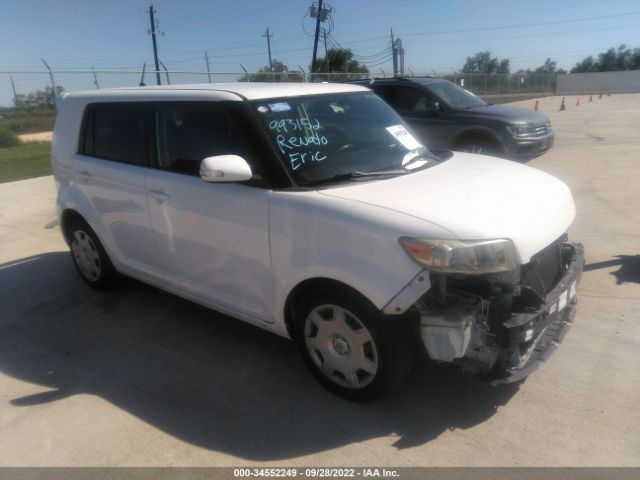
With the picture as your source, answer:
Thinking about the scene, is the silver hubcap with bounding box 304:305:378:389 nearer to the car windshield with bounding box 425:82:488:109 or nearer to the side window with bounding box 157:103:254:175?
the side window with bounding box 157:103:254:175

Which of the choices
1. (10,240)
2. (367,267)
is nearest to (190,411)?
(367,267)

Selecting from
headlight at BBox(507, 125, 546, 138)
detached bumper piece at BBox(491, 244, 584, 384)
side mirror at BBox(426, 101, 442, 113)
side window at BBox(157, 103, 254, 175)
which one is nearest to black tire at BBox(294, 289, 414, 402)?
detached bumper piece at BBox(491, 244, 584, 384)

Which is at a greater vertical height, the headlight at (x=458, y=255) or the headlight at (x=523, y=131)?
the headlight at (x=458, y=255)

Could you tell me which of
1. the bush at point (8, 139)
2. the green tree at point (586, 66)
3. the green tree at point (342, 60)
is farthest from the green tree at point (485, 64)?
the bush at point (8, 139)

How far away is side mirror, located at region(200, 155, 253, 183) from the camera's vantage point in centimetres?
300

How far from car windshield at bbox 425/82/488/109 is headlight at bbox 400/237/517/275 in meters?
7.24

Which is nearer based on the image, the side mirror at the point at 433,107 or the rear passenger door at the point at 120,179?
the rear passenger door at the point at 120,179

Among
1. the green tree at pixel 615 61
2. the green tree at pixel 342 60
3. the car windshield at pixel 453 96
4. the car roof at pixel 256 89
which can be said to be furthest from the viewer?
the green tree at pixel 615 61

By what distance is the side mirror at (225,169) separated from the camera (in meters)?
3.00

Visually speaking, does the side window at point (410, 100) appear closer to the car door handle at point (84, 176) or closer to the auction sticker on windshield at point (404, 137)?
the auction sticker on windshield at point (404, 137)

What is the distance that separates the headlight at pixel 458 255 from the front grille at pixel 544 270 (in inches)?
12.2

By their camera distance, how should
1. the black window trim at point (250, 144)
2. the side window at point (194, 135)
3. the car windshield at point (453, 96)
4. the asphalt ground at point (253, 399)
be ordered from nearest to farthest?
the asphalt ground at point (253, 399)
the black window trim at point (250, 144)
the side window at point (194, 135)
the car windshield at point (453, 96)

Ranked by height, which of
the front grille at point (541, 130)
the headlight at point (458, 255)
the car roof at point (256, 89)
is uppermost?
the car roof at point (256, 89)

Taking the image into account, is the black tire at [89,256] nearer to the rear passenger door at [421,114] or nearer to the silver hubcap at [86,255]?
the silver hubcap at [86,255]
